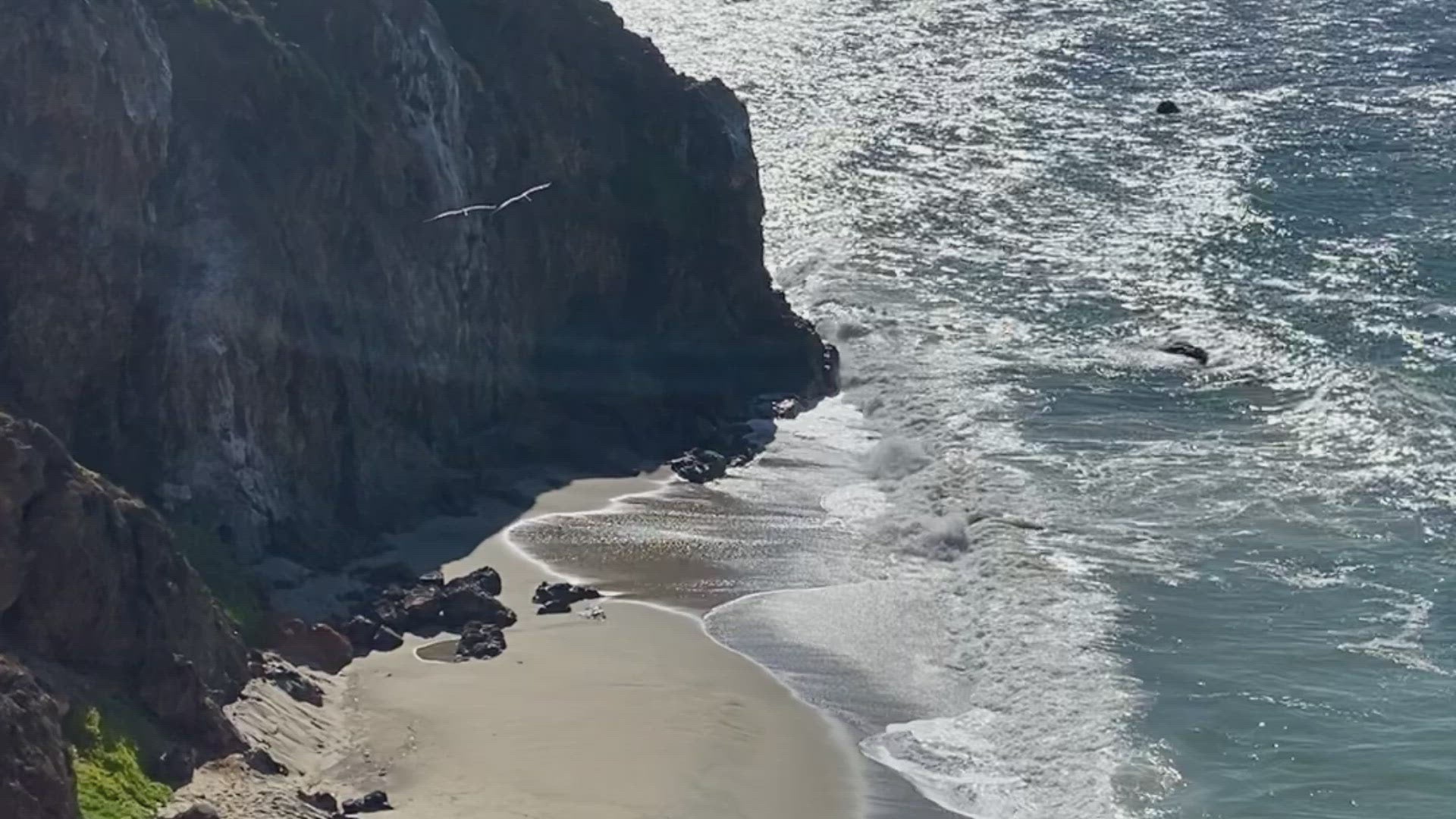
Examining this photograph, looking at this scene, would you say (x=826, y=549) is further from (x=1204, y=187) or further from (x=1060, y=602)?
(x=1204, y=187)

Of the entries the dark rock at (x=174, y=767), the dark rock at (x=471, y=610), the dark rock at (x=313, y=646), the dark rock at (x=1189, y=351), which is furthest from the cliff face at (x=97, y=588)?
the dark rock at (x=1189, y=351)

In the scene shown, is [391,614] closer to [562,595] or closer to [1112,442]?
[562,595]

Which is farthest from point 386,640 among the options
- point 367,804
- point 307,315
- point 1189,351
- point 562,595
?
point 1189,351

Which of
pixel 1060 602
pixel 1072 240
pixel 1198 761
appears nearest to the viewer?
pixel 1198 761

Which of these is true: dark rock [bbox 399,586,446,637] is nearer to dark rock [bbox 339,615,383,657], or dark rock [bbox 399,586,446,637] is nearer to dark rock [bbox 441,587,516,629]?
dark rock [bbox 441,587,516,629]

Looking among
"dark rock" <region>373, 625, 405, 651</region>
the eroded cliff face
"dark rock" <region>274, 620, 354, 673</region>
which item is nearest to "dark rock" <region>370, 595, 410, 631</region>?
"dark rock" <region>373, 625, 405, 651</region>

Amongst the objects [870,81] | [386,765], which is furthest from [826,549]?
[870,81]

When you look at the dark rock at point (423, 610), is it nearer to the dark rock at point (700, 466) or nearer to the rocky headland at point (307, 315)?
the rocky headland at point (307, 315)
